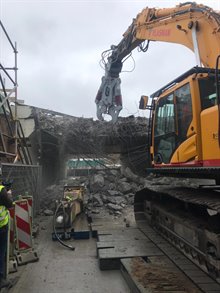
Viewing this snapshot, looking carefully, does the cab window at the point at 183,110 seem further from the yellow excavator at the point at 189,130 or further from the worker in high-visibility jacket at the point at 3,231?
the worker in high-visibility jacket at the point at 3,231

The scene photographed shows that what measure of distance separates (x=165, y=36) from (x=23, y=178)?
5.23 metres

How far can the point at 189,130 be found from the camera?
20.7 feet

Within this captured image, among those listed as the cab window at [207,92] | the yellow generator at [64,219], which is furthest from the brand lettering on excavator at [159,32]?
the yellow generator at [64,219]

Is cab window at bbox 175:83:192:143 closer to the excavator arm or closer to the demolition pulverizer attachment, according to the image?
the excavator arm

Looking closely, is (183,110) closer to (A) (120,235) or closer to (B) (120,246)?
(B) (120,246)

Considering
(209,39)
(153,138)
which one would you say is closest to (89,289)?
(153,138)

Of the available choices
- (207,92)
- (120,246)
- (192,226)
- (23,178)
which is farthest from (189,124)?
(23,178)

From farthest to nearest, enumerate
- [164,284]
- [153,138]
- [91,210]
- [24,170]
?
[91,210], [24,170], [153,138], [164,284]

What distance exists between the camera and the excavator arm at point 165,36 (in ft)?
22.6

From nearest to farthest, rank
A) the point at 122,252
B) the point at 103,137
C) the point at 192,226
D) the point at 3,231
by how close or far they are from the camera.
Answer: the point at 3,231 → the point at 192,226 → the point at 122,252 → the point at 103,137

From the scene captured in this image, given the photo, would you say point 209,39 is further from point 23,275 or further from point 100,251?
point 23,275

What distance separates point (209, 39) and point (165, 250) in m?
3.91

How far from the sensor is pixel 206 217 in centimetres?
645

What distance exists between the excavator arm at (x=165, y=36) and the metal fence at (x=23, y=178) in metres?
2.60
